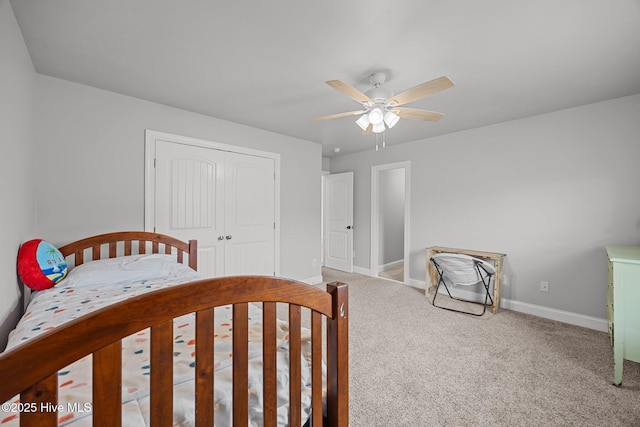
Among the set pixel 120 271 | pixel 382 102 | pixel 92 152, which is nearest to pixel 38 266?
pixel 120 271

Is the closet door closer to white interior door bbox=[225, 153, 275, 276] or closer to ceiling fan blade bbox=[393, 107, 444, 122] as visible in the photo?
white interior door bbox=[225, 153, 275, 276]

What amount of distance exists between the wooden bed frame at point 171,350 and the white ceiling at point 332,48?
5.06 ft

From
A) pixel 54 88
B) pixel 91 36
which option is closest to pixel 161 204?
pixel 54 88

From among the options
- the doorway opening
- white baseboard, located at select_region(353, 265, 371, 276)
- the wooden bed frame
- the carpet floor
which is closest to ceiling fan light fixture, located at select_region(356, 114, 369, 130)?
the wooden bed frame

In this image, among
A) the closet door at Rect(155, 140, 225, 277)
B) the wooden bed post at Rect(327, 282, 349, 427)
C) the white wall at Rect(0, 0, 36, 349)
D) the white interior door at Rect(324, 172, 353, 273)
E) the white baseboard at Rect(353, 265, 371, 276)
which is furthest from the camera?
the white interior door at Rect(324, 172, 353, 273)

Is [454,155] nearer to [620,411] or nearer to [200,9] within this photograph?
[620,411]

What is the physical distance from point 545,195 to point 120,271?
4389mm

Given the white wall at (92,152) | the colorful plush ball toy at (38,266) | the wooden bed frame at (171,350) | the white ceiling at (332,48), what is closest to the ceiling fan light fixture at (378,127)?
the white ceiling at (332,48)

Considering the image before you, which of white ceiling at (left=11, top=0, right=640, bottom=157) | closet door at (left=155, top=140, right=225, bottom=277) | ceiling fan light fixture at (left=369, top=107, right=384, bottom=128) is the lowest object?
closet door at (left=155, top=140, right=225, bottom=277)

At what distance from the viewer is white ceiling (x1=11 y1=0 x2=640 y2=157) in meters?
1.50

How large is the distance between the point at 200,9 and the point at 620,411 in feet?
11.6

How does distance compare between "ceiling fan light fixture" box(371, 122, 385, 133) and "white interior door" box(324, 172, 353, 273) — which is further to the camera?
"white interior door" box(324, 172, 353, 273)

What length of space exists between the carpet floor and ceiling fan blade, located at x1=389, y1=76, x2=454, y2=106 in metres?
2.10

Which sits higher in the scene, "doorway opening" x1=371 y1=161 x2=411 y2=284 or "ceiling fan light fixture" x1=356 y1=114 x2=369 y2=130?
"ceiling fan light fixture" x1=356 y1=114 x2=369 y2=130
